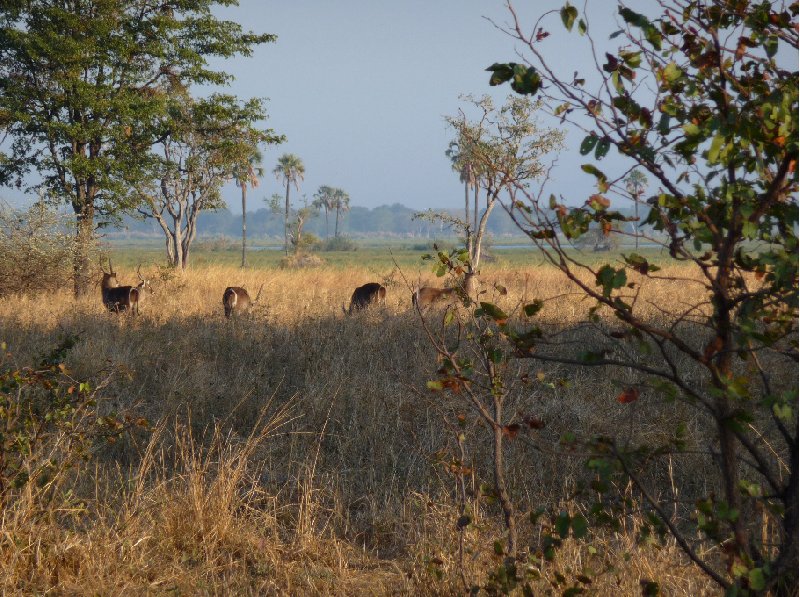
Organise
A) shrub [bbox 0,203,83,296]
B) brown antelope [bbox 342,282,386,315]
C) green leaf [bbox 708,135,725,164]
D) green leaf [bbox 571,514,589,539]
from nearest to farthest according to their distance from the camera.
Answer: green leaf [bbox 708,135,725,164]
green leaf [bbox 571,514,589,539]
brown antelope [bbox 342,282,386,315]
shrub [bbox 0,203,83,296]

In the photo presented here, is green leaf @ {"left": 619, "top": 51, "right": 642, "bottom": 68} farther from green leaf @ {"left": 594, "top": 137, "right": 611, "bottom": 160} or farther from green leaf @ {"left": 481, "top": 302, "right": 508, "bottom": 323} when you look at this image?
green leaf @ {"left": 481, "top": 302, "right": 508, "bottom": 323}

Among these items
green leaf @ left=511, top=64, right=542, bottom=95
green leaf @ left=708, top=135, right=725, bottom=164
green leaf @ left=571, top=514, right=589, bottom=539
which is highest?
green leaf @ left=511, top=64, right=542, bottom=95

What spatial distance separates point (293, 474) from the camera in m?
5.75

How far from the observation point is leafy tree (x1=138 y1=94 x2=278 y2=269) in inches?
974

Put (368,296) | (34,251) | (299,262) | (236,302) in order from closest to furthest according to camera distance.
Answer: (236,302)
(368,296)
(34,251)
(299,262)

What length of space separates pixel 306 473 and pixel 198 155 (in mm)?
26334


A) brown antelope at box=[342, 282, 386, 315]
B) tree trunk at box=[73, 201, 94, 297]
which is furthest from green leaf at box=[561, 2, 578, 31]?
tree trunk at box=[73, 201, 94, 297]

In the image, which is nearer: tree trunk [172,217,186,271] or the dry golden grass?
the dry golden grass

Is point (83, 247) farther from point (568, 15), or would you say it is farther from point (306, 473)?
point (568, 15)

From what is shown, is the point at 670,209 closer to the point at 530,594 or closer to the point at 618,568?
the point at 530,594

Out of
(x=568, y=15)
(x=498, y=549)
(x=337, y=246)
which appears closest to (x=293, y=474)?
(x=498, y=549)

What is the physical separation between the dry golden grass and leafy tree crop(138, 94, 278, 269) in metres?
13.0

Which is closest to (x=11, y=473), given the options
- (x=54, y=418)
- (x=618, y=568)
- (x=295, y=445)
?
(x=54, y=418)

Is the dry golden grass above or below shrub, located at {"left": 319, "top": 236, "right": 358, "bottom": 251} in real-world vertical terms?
above
